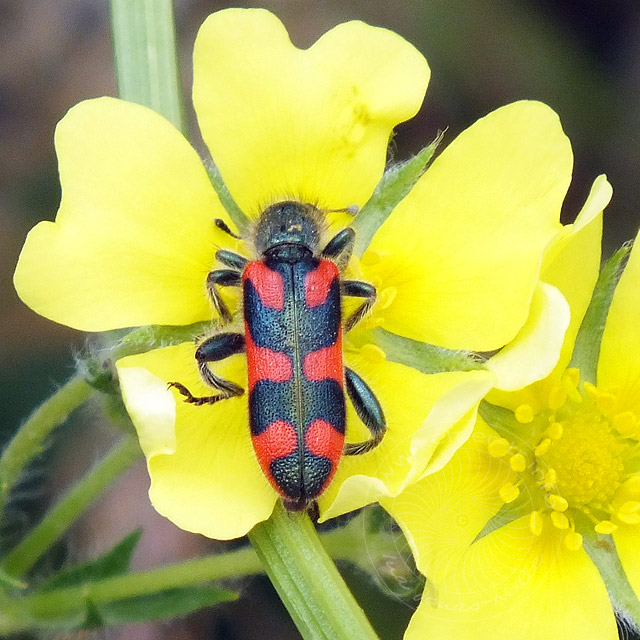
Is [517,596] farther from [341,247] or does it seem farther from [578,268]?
[341,247]

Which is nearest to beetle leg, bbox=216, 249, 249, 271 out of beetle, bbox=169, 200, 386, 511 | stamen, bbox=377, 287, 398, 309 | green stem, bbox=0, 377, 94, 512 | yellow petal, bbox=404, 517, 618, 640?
beetle, bbox=169, 200, 386, 511

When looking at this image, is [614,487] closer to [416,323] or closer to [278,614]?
[416,323]

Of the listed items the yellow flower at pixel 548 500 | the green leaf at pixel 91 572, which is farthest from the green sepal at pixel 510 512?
the green leaf at pixel 91 572

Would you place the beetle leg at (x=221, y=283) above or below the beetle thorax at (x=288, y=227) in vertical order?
below

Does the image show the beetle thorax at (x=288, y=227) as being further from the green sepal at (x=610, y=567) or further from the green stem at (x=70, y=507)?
the green sepal at (x=610, y=567)

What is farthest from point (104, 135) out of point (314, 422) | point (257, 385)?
point (314, 422)

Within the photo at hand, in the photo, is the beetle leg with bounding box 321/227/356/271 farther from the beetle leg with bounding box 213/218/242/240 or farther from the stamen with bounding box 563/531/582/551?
the stamen with bounding box 563/531/582/551
